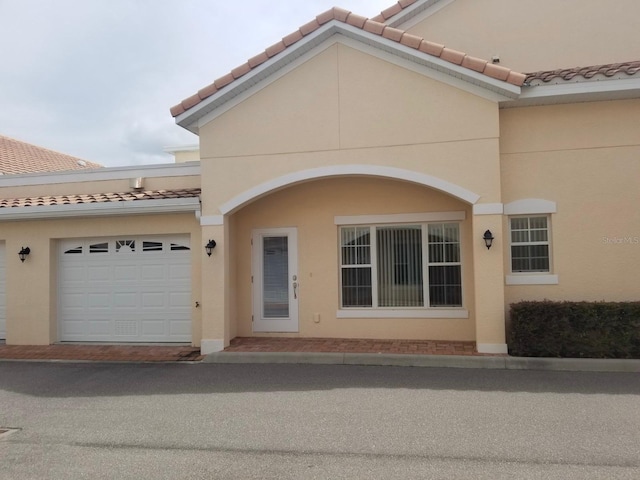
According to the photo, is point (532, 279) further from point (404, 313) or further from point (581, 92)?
point (581, 92)

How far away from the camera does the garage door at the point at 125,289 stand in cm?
1016

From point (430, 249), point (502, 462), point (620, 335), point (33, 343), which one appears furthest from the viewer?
point (33, 343)

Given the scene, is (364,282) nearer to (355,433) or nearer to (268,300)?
(268,300)

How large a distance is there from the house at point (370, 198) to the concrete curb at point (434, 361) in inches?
20.1

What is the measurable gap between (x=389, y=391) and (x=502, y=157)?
15.7 ft

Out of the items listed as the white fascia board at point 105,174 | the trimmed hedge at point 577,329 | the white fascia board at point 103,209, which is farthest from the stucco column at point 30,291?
the trimmed hedge at point 577,329

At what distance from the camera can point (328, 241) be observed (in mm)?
9922

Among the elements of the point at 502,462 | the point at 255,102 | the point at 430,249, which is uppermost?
the point at 255,102

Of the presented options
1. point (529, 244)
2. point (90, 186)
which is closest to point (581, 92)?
point (529, 244)

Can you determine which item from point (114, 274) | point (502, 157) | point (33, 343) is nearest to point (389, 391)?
point (502, 157)

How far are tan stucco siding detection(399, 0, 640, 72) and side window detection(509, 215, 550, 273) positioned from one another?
12.7 ft

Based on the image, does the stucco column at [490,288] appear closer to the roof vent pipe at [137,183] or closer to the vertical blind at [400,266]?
the vertical blind at [400,266]

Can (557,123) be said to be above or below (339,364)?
above

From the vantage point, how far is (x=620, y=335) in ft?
25.3
